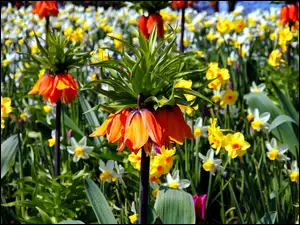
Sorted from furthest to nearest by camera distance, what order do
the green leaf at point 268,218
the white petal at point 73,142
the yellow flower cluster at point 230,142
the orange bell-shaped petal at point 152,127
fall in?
the white petal at point 73,142 → the green leaf at point 268,218 → the yellow flower cluster at point 230,142 → the orange bell-shaped petal at point 152,127

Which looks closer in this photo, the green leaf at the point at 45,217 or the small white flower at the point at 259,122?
the green leaf at the point at 45,217

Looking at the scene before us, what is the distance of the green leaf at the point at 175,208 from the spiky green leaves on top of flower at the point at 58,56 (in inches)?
26.3

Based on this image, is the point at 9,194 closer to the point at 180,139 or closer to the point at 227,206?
the point at 227,206

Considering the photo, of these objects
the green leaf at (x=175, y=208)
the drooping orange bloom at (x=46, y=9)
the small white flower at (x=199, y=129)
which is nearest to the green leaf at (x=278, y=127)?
the small white flower at (x=199, y=129)

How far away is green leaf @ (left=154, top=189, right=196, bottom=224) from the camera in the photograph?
208 centimetres

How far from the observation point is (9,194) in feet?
9.98

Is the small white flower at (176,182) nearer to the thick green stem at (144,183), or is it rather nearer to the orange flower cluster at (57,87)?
the orange flower cluster at (57,87)

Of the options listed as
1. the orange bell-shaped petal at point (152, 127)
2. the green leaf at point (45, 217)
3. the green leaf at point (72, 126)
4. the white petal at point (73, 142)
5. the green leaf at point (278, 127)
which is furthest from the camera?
the green leaf at point (72, 126)

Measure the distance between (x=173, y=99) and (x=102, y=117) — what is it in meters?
2.26

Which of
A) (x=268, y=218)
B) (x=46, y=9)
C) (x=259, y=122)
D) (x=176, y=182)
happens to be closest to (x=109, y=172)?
(x=176, y=182)

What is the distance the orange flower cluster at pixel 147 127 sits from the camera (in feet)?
→ 4.62

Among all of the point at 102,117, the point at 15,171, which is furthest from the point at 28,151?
the point at 102,117

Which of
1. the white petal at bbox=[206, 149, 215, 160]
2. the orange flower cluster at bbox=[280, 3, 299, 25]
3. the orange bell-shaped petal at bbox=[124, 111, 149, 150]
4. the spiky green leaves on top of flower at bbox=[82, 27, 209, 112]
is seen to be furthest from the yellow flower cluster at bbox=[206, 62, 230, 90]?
the orange flower cluster at bbox=[280, 3, 299, 25]

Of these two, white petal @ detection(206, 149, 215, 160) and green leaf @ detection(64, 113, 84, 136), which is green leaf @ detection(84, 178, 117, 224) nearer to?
white petal @ detection(206, 149, 215, 160)
